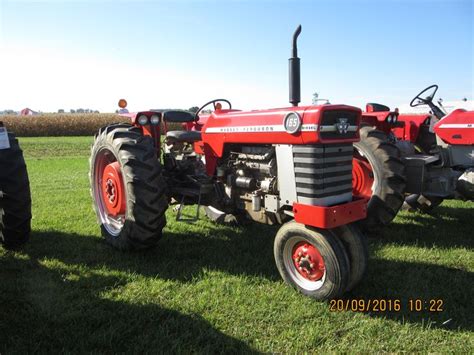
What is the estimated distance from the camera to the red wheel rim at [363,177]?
499cm

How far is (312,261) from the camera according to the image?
324cm

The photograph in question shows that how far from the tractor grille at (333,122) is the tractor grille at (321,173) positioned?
9cm

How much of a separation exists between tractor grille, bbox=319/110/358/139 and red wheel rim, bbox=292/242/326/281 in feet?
2.82

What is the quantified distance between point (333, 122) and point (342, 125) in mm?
81

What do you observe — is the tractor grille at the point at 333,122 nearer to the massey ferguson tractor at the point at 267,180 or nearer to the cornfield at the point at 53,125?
the massey ferguson tractor at the point at 267,180

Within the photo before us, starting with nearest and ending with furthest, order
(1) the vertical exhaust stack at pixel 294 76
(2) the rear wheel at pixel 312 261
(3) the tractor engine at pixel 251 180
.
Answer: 1. (2) the rear wheel at pixel 312 261
2. (1) the vertical exhaust stack at pixel 294 76
3. (3) the tractor engine at pixel 251 180

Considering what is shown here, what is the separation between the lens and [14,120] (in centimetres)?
2886

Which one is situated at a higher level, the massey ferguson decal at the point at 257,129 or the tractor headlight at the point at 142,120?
the tractor headlight at the point at 142,120

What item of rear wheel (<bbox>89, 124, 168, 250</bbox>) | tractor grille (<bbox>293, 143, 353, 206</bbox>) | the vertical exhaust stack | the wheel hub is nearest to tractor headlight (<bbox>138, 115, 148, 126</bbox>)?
rear wheel (<bbox>89, 124, 168, 250</bbox>)

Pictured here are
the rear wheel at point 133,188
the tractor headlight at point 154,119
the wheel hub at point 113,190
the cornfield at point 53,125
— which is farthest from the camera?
the cornfield at point 53,125

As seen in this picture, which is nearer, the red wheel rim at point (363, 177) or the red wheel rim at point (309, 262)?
the red wheel rim at point (309, 262)
